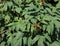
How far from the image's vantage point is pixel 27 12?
9.92 ft

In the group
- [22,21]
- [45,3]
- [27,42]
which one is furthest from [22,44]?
[45,3]

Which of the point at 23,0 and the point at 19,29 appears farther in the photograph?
the point at 23,0

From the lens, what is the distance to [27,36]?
9.68ft

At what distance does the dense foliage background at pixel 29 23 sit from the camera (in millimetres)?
2852

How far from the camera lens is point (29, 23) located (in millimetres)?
Result: 2885

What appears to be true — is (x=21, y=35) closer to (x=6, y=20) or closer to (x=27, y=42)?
→ (x=27, y=42)

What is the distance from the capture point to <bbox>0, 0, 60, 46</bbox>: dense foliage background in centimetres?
285

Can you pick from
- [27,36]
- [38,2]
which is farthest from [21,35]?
[38,2]

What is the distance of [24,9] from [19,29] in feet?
1.18

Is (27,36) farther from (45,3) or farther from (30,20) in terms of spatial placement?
(45,3)

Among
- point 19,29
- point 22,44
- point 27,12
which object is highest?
point 27,12

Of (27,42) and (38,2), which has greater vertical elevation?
(38,2)

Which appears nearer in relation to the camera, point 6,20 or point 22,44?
point 22,44

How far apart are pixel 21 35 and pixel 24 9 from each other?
450 millimetres
